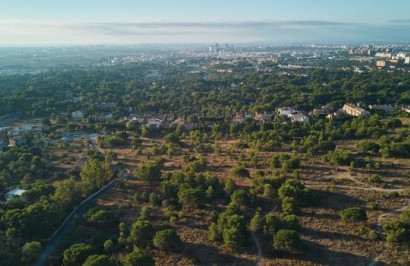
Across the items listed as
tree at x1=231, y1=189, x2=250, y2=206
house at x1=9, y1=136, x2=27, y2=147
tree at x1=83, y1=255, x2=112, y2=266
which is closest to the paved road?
tree at x1=83, y1=255, x2=112, y2=266

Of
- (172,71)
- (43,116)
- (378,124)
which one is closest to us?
(378,124)

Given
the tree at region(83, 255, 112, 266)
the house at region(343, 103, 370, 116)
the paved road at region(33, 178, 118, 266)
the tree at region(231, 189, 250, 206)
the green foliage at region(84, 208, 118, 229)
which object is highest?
the house at region(343, 103, 370, 116)

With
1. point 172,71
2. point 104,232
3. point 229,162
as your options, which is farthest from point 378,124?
point 172,71

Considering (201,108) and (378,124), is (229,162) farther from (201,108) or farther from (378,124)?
(201,108)

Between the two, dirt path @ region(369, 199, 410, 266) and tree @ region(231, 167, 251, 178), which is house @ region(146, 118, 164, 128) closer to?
tree @ region(231, 167, 251, 178)

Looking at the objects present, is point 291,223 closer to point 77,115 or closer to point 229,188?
point 229,188

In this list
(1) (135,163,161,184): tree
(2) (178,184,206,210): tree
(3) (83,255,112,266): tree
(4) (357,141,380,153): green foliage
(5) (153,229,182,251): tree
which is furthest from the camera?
(4) (357,141,380,153): green foliage

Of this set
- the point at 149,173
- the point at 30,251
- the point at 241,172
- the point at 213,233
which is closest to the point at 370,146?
the point at 241,172

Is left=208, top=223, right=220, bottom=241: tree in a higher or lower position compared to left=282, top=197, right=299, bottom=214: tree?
lower
